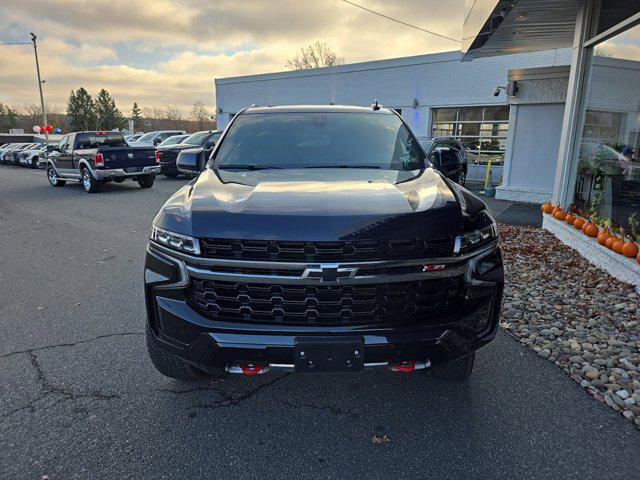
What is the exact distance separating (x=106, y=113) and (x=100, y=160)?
237 ft

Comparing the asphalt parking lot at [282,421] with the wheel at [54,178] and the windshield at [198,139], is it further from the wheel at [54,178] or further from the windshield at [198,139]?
the wheel at [54,178]

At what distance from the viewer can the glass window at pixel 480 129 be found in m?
18.0

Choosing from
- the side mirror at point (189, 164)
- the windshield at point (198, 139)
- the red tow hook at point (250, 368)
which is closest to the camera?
the red tow hook at point (250, 368)

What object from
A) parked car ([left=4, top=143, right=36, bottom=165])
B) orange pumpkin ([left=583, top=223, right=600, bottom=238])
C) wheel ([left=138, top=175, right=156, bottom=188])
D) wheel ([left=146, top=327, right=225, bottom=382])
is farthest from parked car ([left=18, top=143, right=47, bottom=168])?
orange pumpkin ([left=583, top=223, right=600, bottom=238])

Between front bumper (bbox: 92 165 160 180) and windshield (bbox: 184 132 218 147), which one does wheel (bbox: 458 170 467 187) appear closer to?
front bumper (bbox: 92 165 160 180)

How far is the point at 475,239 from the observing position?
7.73ft


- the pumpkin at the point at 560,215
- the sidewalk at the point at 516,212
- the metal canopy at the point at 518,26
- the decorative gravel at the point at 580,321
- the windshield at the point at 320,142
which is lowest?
the sidewalk at the point at 516,212

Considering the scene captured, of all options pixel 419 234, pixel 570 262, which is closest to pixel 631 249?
pixel 570 262

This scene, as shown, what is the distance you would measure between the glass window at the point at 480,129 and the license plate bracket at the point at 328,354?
56.1 ft

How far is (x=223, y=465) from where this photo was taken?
2.27 meters

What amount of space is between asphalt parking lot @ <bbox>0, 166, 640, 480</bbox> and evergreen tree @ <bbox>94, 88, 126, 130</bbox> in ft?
263

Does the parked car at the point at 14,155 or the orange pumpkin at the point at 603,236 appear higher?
the orange pumpkin at the point at 603,236

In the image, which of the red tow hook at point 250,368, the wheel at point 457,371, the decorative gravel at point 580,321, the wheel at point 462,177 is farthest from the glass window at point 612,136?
the red tow hook at point 250,368

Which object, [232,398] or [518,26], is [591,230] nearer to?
[518,26]
